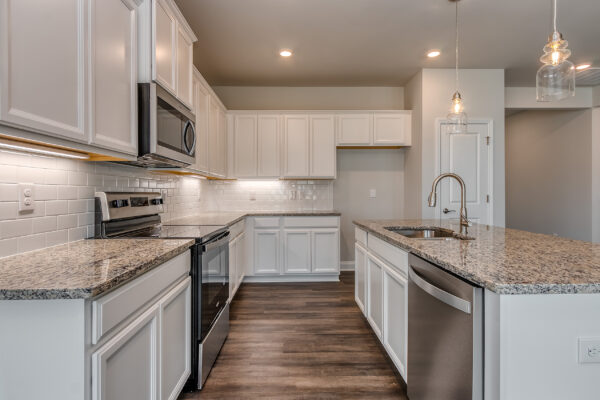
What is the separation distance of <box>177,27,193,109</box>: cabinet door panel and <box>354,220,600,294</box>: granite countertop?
172 centimetres

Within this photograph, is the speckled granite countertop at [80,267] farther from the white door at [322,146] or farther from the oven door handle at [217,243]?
the white door at [322,146]

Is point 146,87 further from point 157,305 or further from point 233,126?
point 233,126

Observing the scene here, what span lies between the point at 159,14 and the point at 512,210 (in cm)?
663

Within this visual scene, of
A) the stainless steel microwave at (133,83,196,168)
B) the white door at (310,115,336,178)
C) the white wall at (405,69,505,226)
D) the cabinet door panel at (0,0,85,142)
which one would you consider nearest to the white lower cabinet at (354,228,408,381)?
the stainless steel microwave at (133,83,196,168)

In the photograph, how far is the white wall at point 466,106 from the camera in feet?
13.4

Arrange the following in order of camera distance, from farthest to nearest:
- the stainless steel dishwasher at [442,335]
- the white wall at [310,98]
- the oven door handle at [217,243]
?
the white wall at [310,98]
the oven door handle at [217,243]
the stainless steel dishwasher at [442,335]

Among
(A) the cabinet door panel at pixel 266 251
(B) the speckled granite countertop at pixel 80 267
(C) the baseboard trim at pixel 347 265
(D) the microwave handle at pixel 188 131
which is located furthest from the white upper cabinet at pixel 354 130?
(B) the speckled granite countertop at pixel 80 267

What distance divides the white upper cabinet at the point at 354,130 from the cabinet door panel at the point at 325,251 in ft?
4.13

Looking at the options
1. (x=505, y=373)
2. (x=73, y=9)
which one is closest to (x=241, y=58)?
(x=73, y=9)

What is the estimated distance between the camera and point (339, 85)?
184 inches

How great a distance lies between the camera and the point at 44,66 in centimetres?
108

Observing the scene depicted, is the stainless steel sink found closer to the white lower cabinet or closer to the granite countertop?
the white lower cabinet

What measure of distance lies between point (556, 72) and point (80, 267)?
2.35m

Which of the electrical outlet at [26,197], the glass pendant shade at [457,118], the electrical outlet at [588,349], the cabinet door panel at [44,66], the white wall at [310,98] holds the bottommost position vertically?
the electrical outlet at [588,349]
